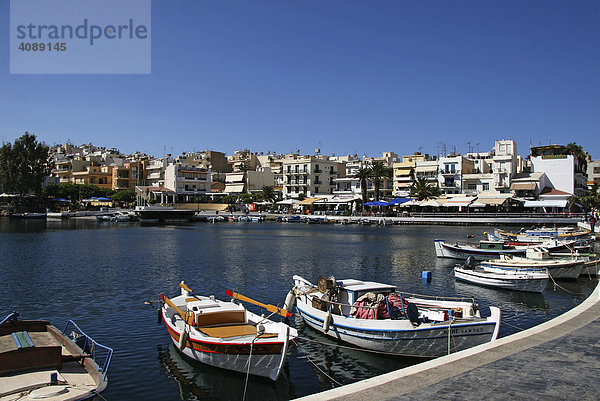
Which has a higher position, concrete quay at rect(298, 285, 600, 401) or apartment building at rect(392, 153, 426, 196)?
apartment building at rect(392, 153, 426, 196)

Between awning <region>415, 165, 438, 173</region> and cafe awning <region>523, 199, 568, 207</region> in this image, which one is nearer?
cafe awning <region>523, 199, 568, 207</region>

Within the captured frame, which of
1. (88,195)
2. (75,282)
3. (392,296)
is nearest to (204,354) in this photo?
(392,296)

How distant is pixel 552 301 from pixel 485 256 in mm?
12127

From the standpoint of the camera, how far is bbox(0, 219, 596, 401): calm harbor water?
39.9ft

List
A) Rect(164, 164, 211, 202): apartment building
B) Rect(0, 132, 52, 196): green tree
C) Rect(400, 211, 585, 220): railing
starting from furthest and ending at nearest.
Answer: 1. Rect(164, 164, 211, 202): apartment building
2. Rect(0, 132, 52, 196): green tree
3. Rect(400, 211, 585, 220): railing

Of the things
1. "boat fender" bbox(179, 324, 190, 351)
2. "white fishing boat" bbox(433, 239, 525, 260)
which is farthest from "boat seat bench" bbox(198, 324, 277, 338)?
"white fishing boat" bbox(433, 239, 525, 260)

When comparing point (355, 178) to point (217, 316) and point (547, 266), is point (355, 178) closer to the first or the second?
point (547, 266)

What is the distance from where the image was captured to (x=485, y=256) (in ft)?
109

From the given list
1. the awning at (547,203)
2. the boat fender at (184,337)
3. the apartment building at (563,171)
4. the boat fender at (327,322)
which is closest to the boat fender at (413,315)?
the boat fender at (327,322)

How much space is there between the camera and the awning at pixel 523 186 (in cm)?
7881

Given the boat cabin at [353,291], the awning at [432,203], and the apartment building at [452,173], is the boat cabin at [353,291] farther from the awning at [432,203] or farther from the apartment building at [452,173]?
the apartment building at [452,173]

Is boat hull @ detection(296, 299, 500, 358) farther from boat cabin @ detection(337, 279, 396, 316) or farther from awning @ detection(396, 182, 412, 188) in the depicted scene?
awning @ detection(396, 182, 412, 188)

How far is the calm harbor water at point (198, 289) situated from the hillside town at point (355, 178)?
4247cm

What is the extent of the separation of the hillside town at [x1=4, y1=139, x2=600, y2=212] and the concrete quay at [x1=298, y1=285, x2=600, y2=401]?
228 feet
